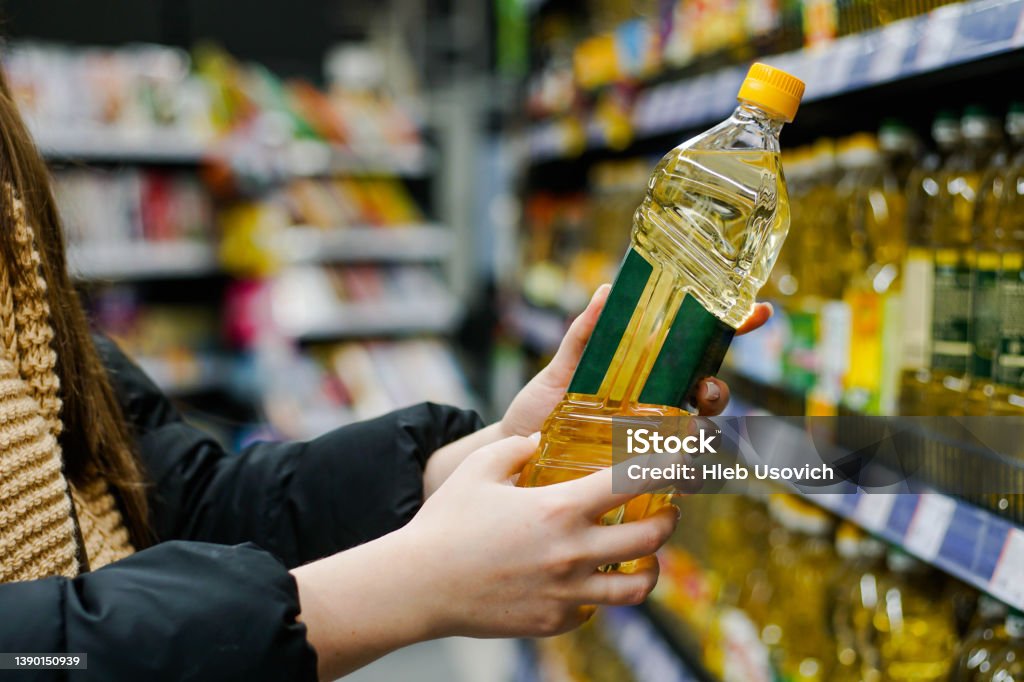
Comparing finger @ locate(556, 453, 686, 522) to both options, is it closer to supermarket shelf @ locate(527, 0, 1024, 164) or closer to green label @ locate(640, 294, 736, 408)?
green label @ locate(640, 294, 736, 408)

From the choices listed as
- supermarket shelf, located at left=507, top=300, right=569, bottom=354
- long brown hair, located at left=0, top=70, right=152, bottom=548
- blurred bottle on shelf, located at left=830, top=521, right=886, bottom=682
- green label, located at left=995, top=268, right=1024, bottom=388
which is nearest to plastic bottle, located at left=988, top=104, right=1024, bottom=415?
green label, located at left=995, top=268, right=1024, bottom=388

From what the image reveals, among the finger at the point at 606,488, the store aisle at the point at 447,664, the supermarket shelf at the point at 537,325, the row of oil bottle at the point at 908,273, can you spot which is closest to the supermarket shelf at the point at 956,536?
the row of oil bottle at the point at 908,273

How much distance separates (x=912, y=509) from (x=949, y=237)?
1.45 feet

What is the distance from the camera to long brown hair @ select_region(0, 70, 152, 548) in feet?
3.36

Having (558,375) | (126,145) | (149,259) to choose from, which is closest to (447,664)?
(149,259)

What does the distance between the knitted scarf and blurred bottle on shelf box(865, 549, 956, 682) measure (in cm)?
113

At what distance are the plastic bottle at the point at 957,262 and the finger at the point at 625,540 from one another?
665 millimetres

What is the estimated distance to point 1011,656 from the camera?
123 centimetres

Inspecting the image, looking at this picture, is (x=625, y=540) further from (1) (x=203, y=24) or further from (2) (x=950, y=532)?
(1) (x=203, y=24)

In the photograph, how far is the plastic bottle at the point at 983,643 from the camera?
127 centimetres

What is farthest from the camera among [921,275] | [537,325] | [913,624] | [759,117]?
[537,325]

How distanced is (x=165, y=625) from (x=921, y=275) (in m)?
1.09

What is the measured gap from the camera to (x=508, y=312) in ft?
12.8

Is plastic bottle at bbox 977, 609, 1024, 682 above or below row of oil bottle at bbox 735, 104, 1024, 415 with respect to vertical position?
below
